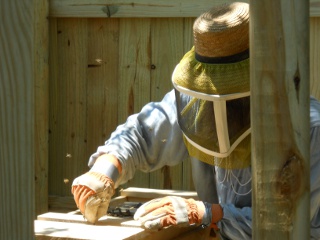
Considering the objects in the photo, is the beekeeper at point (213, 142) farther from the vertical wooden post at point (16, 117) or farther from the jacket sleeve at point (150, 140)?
the vertical wooden post at point (16, 117)

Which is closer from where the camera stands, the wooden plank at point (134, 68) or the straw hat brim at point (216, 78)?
the straw hat brim at point (216, 78)

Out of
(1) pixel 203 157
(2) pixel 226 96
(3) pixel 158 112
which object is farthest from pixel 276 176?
(3) pixel 158 112

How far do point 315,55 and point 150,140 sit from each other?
5.83ft

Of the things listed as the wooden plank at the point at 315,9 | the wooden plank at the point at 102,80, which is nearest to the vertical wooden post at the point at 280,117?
the wooden plank at the point at 315,9

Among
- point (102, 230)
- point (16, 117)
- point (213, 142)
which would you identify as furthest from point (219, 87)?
point (16, 117)

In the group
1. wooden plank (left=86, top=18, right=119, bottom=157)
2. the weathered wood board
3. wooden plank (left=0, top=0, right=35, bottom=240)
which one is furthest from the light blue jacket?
wooden plank (left=0, top=0, right=35, bottom=240)

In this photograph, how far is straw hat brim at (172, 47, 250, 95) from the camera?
12.2 ft

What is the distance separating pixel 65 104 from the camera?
6379mm

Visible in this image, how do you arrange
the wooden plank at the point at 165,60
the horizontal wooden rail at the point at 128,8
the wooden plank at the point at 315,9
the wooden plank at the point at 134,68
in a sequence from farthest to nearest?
the wooden plank at the point at 134,68 → the wooden plank at the point at 165,60 → the horizontal wooden rail at the point at 128,8 → the wooden plank at the point at 315,9

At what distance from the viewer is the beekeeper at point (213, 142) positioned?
3754 millimetres

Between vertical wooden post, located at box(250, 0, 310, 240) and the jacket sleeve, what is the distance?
2282 mm

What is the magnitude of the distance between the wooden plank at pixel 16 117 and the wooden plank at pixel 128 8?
4191 millimetres

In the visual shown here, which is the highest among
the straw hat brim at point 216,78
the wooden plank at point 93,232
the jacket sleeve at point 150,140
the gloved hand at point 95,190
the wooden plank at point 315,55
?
the wooden plank at point 315,55

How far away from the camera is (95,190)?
385cm
